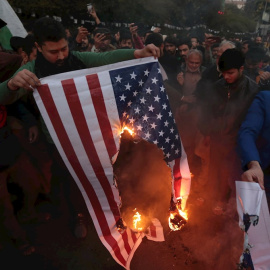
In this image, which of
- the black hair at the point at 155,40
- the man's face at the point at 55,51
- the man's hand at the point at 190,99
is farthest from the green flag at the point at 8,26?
the man's hand at the point at 190,99

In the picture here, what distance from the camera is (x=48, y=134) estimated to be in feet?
9.25

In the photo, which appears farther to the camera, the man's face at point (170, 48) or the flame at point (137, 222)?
the man's face at point (170, 48)

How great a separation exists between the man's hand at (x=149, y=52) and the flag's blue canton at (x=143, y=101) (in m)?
0.08

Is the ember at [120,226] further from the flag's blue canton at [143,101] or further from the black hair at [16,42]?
the black hair at [16,42]

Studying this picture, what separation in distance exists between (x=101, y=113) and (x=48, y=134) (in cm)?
71

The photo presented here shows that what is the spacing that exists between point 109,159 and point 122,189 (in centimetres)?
43

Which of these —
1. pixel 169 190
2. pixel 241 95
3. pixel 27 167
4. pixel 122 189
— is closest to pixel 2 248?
pixel 27 167

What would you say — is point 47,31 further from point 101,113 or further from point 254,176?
point 254,176

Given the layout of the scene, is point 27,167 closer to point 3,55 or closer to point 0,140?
point 0,140

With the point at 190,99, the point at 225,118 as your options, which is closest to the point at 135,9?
the point at 190,99

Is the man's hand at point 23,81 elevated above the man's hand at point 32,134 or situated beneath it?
elevated above

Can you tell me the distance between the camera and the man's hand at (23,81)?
2.25 m

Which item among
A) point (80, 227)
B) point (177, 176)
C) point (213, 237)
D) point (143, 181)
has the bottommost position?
point (213, 237)

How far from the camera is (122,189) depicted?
2.75 m
